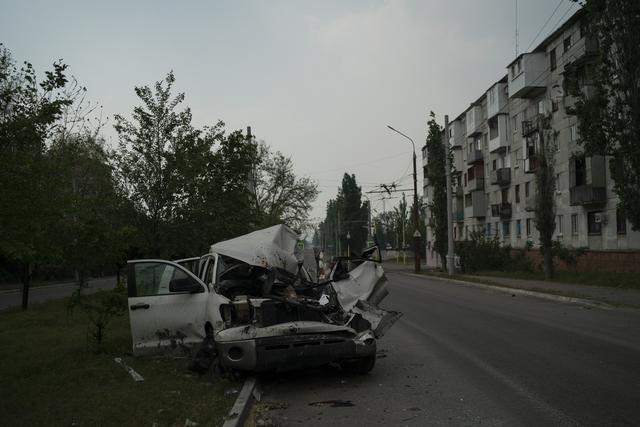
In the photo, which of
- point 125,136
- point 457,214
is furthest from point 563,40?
point 125,136

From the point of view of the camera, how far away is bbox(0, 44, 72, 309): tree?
7.50m

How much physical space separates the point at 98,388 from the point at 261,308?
2.14 metres

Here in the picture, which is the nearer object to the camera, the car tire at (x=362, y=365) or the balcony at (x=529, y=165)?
the car tire at (x=362, y=365)

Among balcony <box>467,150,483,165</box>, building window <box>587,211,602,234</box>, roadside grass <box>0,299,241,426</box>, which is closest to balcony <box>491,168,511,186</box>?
balcony <box>467,150,483,165</box>

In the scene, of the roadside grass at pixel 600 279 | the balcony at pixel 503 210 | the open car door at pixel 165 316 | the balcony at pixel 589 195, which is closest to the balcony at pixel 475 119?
the balcony at pixel 503 210

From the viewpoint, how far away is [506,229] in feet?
165

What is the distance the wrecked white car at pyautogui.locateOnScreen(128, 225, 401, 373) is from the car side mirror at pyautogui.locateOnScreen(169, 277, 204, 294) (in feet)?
0.04

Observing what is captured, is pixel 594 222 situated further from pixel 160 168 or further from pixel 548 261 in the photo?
pixel 160 168

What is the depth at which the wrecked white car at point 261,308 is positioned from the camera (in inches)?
279

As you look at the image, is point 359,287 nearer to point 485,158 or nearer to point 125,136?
point 125,136

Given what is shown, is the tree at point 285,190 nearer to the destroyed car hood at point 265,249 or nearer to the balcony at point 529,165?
the balcony at point 529,165

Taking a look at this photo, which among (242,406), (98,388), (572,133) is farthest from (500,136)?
(242,406)

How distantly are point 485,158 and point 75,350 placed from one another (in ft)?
164

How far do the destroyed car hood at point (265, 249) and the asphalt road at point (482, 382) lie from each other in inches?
71.5
